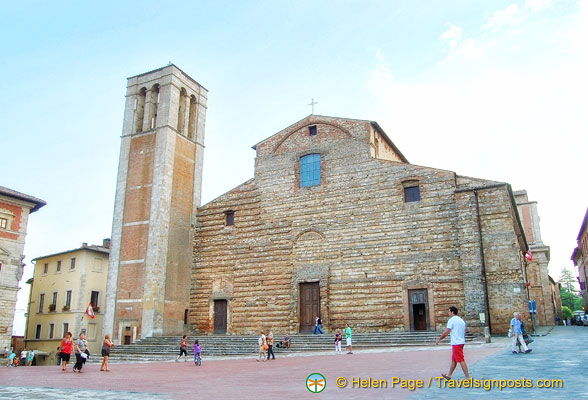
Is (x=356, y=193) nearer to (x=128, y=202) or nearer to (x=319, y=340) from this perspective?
(x=319, y=340)

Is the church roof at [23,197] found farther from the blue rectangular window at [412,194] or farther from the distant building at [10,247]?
the blue rectangular window at [412,194]

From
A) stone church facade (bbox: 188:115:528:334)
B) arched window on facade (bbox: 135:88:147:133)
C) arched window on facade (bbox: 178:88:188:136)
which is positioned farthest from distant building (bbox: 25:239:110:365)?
arched window on facade (bbox: 178:88:188:136)

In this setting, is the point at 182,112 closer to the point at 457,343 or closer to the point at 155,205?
the point at 155,205

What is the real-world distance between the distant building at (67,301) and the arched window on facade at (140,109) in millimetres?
11110

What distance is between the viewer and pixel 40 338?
119 ft

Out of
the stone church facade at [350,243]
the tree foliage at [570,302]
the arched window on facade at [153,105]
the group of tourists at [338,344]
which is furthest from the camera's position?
the tree foliage at [570,302]

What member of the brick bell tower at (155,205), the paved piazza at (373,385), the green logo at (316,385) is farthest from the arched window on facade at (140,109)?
the green logo at (316,385)

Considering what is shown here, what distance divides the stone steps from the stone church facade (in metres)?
1.92

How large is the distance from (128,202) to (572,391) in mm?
25672

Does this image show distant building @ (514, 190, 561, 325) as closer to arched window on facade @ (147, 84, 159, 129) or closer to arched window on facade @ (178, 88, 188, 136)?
arched window on facade @ (178, 88, 188, 136)

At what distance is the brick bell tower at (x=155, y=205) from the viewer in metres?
26.2

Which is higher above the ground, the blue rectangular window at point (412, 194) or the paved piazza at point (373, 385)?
the blue rectangular window at point (412, 194)

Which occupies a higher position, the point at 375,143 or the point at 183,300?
the point at 375,143

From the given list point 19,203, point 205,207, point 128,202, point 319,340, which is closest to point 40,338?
point 19,203
